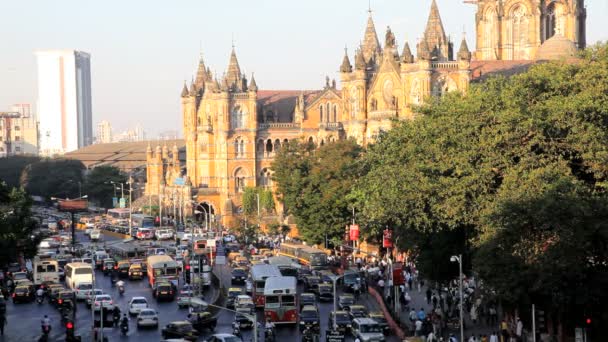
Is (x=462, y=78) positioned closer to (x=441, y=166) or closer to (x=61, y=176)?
(x=441, y=166)

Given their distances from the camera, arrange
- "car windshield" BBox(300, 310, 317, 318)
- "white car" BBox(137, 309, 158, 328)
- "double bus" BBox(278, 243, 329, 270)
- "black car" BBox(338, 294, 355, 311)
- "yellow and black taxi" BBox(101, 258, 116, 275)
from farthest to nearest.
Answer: "yellow and black taxi" BBox(101, 258, 116, 275) → "double bus" BBox(278, 243, 329, 270) → "black car" BBox(338, 294, 355, 311) → "white car" BBox(137, 309, 158, 328) → "car windshield" BBox(300, 310, 317, 318)

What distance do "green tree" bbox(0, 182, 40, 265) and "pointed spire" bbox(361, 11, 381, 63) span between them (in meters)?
61.7

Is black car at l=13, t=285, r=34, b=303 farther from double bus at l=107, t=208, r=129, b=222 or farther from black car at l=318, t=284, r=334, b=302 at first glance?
double bus at l=107, t=208, r=129, b=222

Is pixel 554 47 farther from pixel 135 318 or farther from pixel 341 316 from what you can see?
pixel 341 316

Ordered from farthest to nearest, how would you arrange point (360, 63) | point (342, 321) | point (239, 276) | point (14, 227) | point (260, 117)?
1. point (260, 117)
2. point (360, 63)
3. point (239, 276)
4. point (14, 227)
5. point (342, 321)

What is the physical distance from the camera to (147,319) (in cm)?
5953

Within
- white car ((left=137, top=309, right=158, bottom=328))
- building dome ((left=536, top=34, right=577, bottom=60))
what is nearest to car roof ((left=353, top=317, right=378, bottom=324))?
white car ((left=137, top=309, right=158, bottom=328))

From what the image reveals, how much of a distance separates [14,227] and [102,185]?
108 metres

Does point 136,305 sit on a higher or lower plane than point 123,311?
higher

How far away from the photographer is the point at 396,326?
186ft

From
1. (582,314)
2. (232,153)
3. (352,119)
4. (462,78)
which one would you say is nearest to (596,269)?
(582,314)

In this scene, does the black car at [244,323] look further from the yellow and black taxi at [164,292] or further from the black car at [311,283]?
the yellow and black taxi at [164,292]

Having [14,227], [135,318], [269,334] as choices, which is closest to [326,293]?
[135,318]

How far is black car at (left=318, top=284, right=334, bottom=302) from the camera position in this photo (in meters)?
68.1
